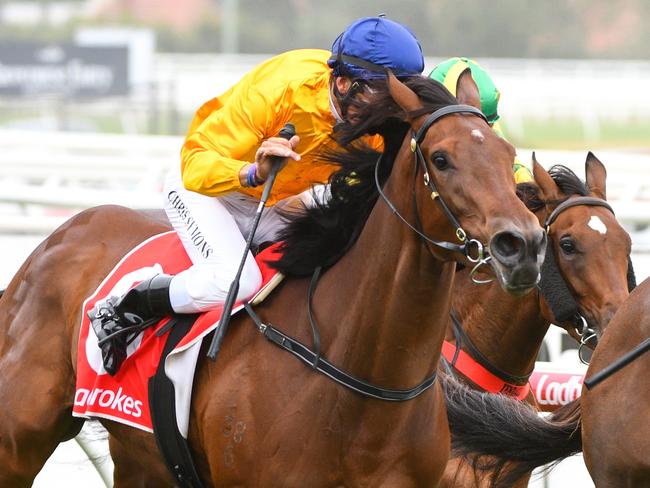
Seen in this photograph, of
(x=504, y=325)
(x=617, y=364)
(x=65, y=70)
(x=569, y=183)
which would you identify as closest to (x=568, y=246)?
(x=569, y=183)

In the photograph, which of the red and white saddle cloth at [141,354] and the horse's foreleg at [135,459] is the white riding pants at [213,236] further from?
the horse's foreleg at [135,459]

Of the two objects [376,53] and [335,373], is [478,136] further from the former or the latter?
[335,373]

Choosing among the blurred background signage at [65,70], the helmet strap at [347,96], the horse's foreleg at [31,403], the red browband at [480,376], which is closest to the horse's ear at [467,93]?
the helmet strap at [347,96]

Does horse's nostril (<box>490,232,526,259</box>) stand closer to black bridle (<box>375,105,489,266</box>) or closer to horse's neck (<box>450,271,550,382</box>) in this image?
black bridle (<box>375,105,489,266</box>)

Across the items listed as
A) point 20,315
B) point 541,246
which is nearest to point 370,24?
point 541,246

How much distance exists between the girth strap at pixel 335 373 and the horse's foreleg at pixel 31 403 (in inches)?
40.4

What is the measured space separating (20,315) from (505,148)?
6.74ft

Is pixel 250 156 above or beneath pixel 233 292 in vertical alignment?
above

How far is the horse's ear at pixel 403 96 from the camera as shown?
3.49 m

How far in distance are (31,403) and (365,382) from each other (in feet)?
4.69

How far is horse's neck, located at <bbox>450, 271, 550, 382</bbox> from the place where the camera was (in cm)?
450

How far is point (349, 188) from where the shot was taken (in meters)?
3.77

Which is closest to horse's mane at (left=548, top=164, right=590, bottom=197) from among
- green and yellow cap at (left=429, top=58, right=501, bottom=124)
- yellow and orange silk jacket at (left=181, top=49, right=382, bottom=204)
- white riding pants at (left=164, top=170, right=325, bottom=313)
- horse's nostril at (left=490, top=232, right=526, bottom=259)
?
green and yellow cap at (left=429, top=58, right=501, bottom=124)

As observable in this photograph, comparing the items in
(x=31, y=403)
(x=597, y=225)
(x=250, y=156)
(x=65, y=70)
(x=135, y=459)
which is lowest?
(x=65, y=70)
